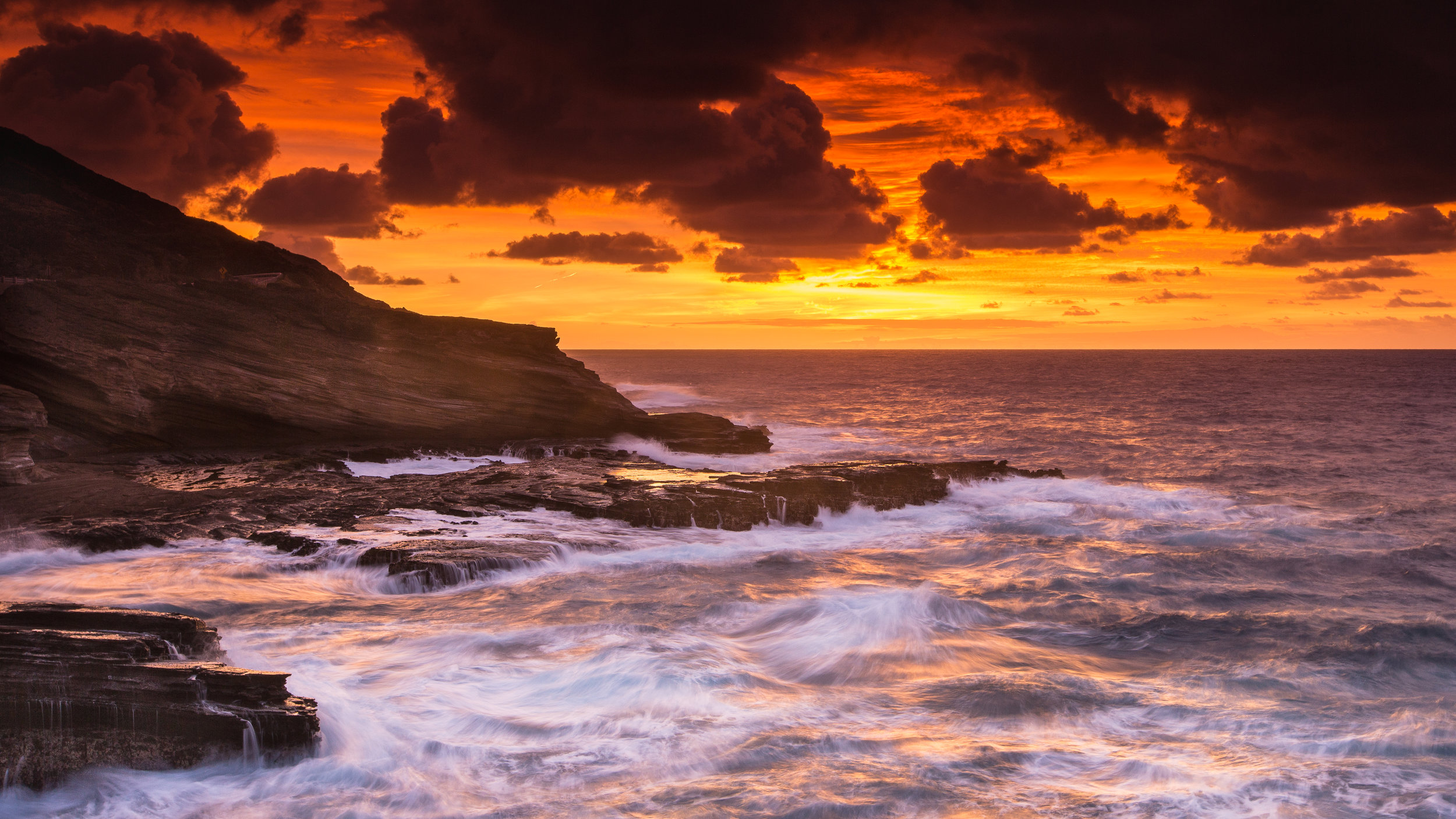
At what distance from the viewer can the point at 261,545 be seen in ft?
57.1

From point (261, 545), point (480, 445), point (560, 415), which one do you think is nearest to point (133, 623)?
point (261, 545)

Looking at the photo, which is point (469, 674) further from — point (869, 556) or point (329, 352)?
point (329, 352)

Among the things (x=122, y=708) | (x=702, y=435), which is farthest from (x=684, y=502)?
(x=702, y=435)

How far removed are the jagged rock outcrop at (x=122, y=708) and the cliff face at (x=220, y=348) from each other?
1999 cm

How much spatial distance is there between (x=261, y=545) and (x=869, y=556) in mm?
13224

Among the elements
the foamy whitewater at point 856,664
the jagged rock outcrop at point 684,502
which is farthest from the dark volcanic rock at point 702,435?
the foamy whitewater at point 856,664

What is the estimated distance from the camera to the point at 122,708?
28.7 ft

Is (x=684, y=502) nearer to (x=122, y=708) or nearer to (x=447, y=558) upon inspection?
(x=447, y=558)

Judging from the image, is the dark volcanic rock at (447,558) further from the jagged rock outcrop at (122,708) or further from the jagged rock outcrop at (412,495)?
the jagged rock outcrop at (122,708)

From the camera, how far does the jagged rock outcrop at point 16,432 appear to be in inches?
773

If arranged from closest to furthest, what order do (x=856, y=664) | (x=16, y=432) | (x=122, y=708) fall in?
(x=122, y=708)
(x=856, y=664)
(x=16, y=432)

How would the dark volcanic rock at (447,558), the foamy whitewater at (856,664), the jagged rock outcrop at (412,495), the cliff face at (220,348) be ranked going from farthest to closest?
the cliff face at (220,348), the jagged rock outcrop at (412,495), the dark volcanic rock at (447,558), the foamy whitewater at (856,664)

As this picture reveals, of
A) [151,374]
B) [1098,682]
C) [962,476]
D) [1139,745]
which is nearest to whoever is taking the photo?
[1139,745]

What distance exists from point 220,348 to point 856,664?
25.4m
